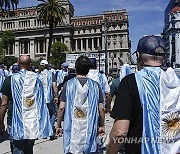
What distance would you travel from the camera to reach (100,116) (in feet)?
15.6

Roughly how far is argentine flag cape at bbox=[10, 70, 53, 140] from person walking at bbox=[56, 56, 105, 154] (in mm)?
706

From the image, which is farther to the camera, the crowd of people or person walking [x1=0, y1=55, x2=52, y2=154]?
person walking [x1=0, y1=55, x2=52, y2=154]

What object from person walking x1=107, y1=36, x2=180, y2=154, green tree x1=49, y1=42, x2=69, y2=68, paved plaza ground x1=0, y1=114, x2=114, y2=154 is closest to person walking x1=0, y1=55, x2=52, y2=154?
paved plaza ground x1=0, y1=114, x2=114, y2=154

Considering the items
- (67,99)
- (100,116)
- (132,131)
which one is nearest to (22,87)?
(67,99)

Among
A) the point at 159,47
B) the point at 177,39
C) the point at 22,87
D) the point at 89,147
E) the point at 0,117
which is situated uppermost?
the point at 177,39

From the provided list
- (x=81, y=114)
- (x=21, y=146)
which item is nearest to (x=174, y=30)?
(x=21, y=146)

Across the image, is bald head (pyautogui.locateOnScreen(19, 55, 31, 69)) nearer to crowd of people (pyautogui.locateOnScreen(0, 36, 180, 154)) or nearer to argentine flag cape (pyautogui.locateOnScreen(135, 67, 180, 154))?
crowd of people (pyautogui.locateOnScreen(0, 36, 180, 154))

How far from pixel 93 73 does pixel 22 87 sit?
4.42 metres

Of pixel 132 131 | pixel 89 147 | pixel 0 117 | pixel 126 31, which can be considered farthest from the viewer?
pixel 126 31

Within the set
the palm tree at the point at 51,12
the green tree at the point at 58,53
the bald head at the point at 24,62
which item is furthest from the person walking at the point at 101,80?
the green tree at the point at 58,53

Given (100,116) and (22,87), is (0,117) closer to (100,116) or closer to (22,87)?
(22,87)

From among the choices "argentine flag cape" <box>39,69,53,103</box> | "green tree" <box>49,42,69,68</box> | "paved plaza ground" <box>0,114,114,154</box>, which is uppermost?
"green tree" <box>49,42,69,68</box>

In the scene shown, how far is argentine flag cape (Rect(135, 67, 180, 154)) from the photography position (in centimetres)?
279

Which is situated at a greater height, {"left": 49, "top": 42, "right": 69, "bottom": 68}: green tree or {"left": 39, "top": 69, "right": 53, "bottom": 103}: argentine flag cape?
{"left": 49, "top": 42, "right": 69, "bottom": 68}: green tree
